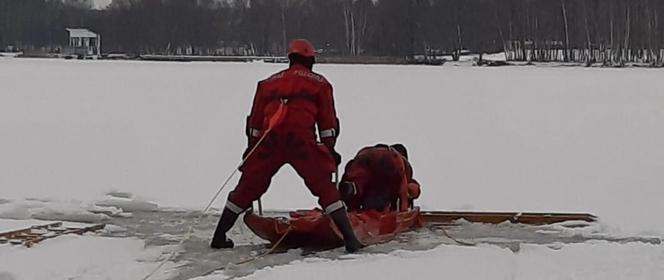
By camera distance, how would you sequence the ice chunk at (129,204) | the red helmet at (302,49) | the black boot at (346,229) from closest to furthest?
the black boot at (346,229) → the red helmet at (302,49) → the ice chunk at (129,204)

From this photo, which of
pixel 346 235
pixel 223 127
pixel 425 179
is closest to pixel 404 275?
pixel 346 235

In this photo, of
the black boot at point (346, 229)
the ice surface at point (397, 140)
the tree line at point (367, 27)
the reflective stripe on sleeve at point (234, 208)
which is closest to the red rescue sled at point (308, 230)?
the black boot at point (346, 229)

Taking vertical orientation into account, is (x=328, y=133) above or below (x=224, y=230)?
above

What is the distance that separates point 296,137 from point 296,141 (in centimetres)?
2

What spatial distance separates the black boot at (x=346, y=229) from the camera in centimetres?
640

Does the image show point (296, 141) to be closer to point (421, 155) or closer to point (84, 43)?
point (421, 155)

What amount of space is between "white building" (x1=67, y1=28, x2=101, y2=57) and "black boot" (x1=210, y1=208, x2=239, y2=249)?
2594 inches

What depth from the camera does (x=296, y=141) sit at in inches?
248

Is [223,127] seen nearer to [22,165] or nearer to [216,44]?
[22,165]

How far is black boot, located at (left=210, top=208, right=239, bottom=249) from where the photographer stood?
653 centimetres

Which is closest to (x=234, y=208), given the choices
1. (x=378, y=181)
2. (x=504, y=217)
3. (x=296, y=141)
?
(x=296, y=141)

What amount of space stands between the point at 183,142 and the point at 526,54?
5063cm

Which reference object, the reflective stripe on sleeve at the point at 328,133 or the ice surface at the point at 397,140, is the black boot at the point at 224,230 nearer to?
the reflective stripe on sleeve at the point at 328,133

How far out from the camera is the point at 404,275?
5.62 metres
